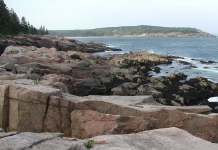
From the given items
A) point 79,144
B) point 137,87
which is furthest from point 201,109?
point 137,87

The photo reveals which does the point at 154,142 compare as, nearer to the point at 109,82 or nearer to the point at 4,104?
the point at 4,104

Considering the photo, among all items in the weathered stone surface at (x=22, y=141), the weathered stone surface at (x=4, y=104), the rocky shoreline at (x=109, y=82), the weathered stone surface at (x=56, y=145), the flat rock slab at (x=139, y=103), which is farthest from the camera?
the rocky shoreline at (x=109, y=82)

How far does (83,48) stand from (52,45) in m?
9.81

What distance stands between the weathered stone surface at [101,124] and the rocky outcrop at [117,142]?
188 centimetres

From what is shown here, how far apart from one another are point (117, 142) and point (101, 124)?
342cm

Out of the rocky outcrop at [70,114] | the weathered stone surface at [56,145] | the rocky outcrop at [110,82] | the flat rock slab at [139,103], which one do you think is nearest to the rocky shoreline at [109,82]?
the rocky outcrop at [110,82]

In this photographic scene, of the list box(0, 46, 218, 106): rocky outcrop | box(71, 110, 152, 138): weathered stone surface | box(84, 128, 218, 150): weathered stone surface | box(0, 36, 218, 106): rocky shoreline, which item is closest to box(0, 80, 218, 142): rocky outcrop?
box(71, 110, 152, 138): weathered stone surface

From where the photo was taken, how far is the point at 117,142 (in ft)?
36.0

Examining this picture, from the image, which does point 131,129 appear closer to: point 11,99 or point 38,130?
point 38,130

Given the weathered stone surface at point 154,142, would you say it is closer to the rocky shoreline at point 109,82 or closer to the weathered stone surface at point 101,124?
the weathered stone surface at point 101,124

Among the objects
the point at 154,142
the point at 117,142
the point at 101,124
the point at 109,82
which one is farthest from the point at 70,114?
the point at 109,82

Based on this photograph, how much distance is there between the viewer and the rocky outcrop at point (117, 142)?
1018 centimetres

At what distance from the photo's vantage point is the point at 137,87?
34.4m

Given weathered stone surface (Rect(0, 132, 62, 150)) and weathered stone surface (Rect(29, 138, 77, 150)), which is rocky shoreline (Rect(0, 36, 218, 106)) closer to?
weathered stone surface (Rect(0, 132, 62, 150))
